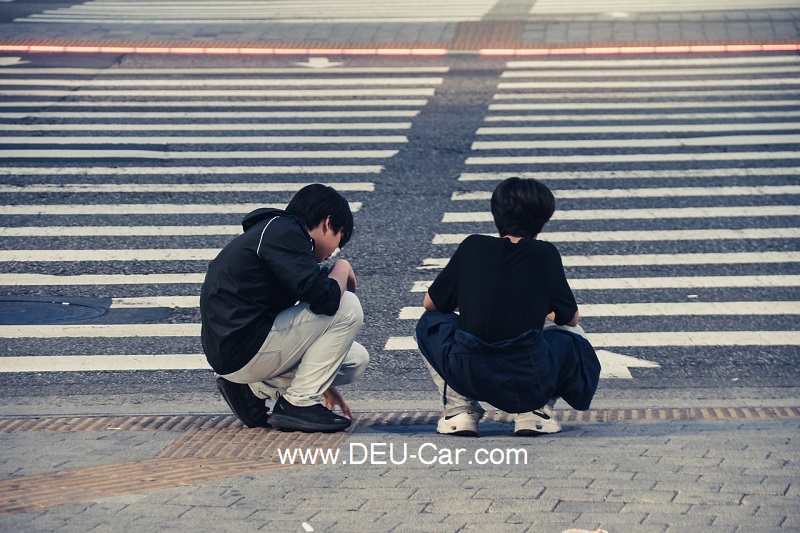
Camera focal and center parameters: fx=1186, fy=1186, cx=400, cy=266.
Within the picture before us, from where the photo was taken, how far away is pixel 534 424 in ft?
19.3

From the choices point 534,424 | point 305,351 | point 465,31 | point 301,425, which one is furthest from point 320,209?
point 465,31

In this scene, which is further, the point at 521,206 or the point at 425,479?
the point at 521,206

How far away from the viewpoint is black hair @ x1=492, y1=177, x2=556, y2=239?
5.80m

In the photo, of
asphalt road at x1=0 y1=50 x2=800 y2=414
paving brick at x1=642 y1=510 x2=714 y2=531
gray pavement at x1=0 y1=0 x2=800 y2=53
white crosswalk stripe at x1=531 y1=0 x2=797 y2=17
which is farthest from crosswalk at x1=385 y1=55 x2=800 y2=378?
white crosswalk stripe at x1=531 y1=0 x2=797 y2=17

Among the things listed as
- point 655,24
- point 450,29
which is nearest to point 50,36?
point 450,29

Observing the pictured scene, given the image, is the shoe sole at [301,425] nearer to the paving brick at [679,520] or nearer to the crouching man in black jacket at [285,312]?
the crouching man in black jacket at [285,312]

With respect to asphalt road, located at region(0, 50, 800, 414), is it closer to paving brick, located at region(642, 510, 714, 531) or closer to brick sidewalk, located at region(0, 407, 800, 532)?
brick sidewalk, located at region(0, 407, 800, 532)

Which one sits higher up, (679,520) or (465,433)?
(679,520)

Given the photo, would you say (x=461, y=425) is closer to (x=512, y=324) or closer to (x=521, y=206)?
(x=512, y=324)

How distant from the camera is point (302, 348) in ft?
19.7

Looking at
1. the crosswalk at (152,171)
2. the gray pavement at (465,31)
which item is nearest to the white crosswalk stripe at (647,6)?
the gray pavement at (465,31)

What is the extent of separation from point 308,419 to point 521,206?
1509 millimetres

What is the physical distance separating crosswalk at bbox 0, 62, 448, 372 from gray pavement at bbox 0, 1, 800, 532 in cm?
167

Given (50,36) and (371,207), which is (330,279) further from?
(50,36)
